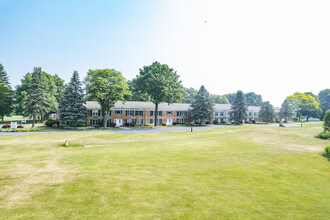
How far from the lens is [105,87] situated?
157 feet

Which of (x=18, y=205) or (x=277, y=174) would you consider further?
(x=277, y=174)

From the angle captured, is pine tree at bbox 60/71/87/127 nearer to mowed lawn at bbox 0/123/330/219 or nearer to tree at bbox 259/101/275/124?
mowed lawn at bbox 0/123/330/219

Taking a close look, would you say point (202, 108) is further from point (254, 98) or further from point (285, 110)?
point (254, 98)

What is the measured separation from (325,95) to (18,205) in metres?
139

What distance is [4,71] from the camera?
3012 inches

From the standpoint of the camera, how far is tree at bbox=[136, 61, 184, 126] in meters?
53.1

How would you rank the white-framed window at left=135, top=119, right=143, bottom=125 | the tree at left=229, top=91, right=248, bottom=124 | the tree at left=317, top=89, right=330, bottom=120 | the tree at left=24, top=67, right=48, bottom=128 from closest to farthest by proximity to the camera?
the tree at left=24, top=67, right=48, bottom=128, the white-framed window at left=135, top=119, right=143, bottom=125, the tree at left=229, top=91, right=248, bottom=124, the tree at left=317, top=89, right=330, bottom=120

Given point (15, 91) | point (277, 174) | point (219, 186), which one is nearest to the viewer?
point (219, 186)

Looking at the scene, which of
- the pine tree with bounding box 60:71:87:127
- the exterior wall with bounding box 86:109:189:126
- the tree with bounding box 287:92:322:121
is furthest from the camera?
the tree with bounding box 287:92:322:121

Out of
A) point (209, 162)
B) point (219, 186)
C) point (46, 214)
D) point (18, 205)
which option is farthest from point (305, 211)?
point (18, 205)

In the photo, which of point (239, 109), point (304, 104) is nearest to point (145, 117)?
point (239, 109)

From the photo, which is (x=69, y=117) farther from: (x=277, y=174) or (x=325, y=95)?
(x=325, y=95)

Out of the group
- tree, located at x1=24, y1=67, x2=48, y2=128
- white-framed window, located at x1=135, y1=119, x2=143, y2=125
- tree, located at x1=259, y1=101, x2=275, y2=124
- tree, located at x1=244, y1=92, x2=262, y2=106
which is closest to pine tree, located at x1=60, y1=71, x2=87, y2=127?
tree, located at x1=24, y1=67, x2=48, y2=128

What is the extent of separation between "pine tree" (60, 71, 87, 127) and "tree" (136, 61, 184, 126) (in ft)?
55.6
